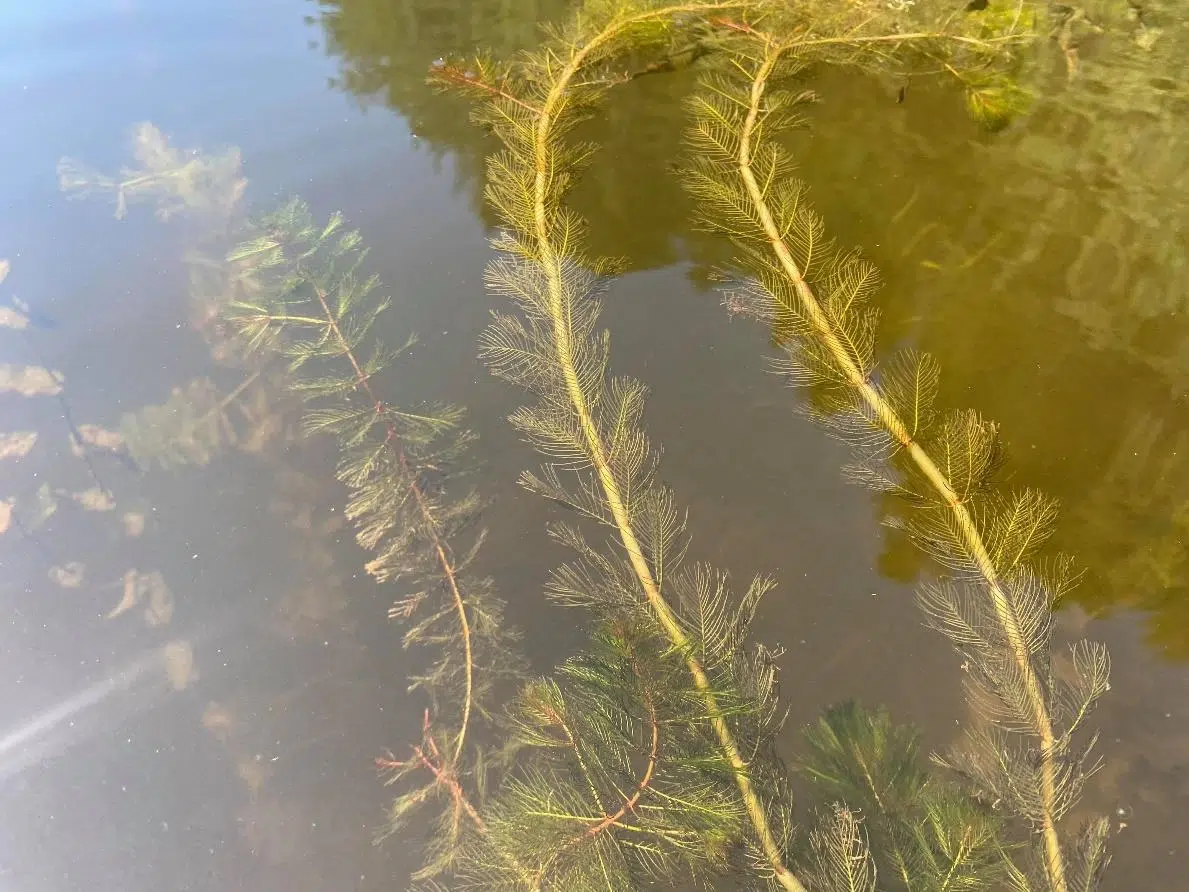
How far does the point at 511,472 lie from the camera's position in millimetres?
2578

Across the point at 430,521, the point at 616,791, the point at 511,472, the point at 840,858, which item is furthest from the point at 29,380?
the point at 840,858

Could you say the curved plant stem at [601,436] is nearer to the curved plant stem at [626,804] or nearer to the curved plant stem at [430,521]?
the curved plant stem at [626,804]

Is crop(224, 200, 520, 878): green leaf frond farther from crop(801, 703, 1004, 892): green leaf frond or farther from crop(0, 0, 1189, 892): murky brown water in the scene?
crop(801, 703, 1004, 892): green leaf frond

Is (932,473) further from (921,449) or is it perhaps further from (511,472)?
(511,472)

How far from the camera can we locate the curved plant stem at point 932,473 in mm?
1877

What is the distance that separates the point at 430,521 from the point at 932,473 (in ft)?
5.75

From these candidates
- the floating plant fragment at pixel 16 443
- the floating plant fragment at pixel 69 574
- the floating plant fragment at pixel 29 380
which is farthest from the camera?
the floating plant fragment at pixel 29 380

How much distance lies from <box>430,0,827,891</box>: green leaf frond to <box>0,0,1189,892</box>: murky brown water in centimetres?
16

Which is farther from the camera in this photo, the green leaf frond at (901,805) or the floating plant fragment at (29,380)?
the floating plant fragment at (29,380)

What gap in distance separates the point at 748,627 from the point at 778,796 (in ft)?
1.68

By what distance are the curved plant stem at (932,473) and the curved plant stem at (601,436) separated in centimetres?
69

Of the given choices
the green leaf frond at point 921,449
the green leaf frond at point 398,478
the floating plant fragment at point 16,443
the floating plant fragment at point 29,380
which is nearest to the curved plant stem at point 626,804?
the green leaf frond at point 398,478

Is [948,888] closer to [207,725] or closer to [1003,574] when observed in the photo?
[1003,574]

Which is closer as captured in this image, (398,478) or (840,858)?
(840,858)
